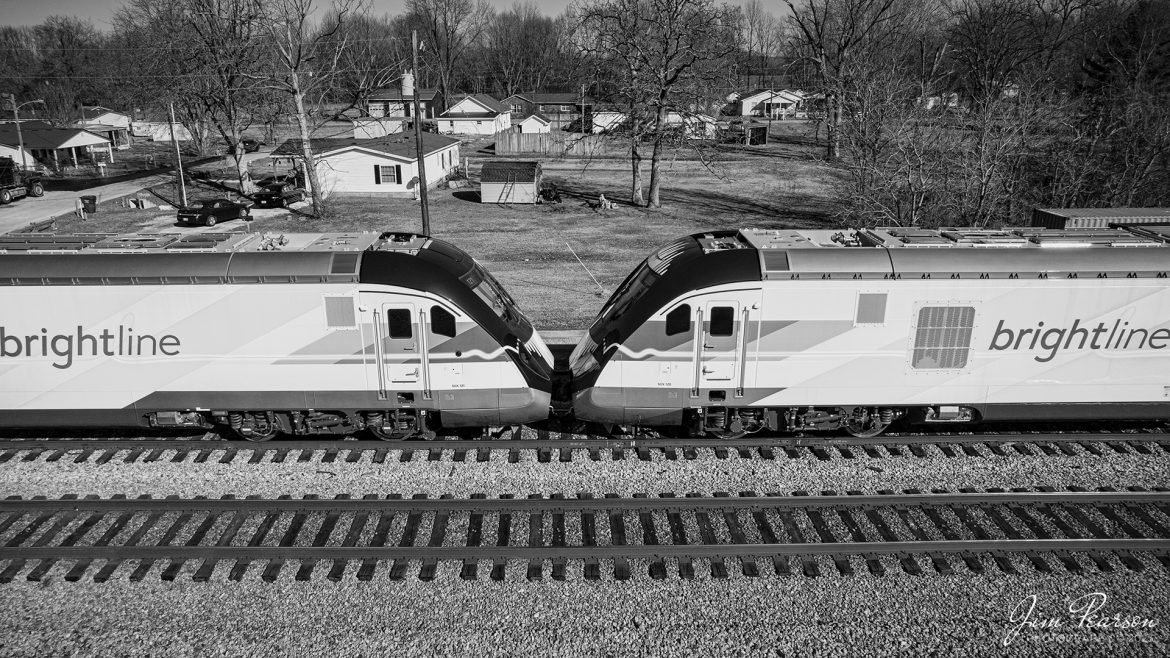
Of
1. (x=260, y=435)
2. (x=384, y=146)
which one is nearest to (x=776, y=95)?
(x=384, y=146)

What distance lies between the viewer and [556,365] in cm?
1534

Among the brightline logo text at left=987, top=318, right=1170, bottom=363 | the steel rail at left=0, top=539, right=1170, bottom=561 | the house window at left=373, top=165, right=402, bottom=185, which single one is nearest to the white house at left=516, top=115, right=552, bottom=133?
the house window at left=373, top=165, right=402, bottom=185

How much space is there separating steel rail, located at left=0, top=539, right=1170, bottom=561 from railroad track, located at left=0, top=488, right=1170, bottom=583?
16 millimetres

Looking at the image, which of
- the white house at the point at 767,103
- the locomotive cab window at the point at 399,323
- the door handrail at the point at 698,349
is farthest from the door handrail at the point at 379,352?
the white house at the point at 767,103

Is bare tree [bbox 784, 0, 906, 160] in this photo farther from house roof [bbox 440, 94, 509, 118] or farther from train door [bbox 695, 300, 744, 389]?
train door [bbox 695, 300, 744, 389]

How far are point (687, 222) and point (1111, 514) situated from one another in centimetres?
2766

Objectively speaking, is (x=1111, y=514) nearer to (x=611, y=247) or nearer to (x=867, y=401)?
(x=867, y=401)

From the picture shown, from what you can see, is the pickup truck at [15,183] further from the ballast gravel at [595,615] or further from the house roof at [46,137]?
the ballast gravel at [595,615]

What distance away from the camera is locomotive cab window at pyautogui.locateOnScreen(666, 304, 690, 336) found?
11.0 meters

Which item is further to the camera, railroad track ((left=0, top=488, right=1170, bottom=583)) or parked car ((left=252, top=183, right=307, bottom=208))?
parked car ((left=252, top=183, right=307, bottom=208))

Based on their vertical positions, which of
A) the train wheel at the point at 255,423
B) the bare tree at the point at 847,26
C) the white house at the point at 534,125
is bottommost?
the train wheel at the point at 255,423

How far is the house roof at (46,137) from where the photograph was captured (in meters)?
53.1

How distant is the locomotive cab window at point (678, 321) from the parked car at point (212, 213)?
3186cm

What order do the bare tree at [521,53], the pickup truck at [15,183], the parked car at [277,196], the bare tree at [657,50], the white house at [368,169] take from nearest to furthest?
the bare tree at [657,50] < the parked car at [277,196] < the white house at [368,169] < the pickup truck at [15,183] < the bare tree at [521,53]
